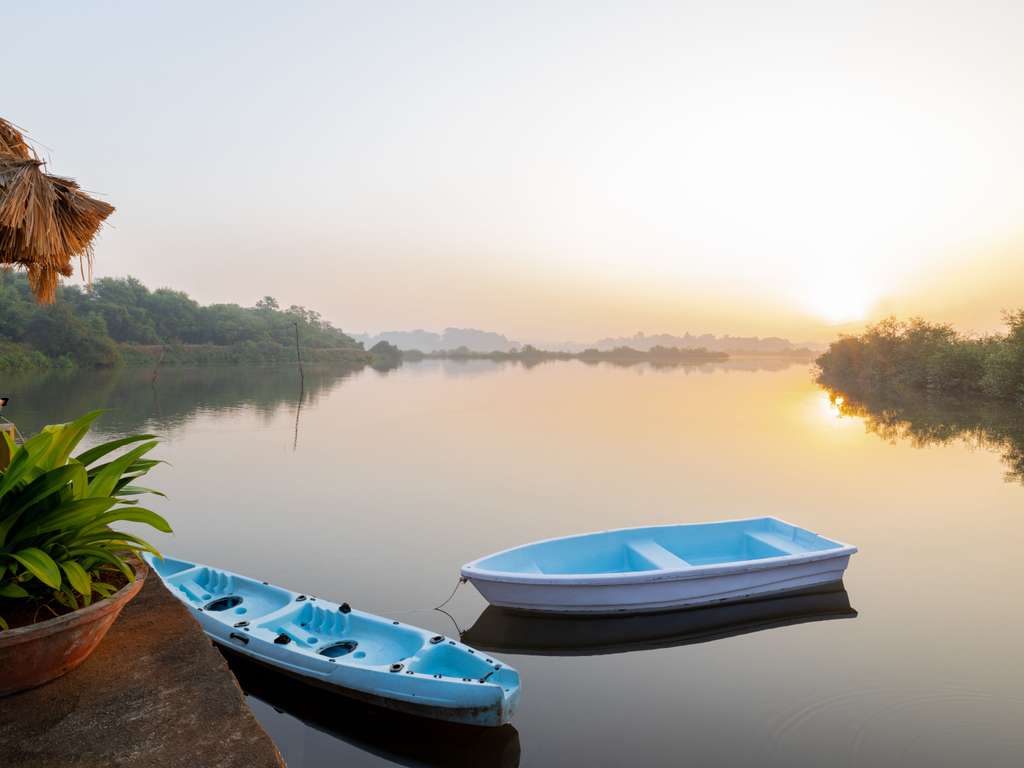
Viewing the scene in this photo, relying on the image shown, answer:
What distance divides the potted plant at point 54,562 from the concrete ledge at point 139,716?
0.39 ft

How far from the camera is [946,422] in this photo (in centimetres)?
2703

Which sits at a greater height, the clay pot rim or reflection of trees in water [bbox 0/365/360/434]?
the clay pot rim

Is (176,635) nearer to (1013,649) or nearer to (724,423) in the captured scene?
(1013,649)

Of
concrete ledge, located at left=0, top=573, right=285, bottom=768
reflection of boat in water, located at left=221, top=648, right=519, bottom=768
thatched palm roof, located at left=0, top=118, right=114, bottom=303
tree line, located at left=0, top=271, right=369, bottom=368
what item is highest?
tree line, located at left=0, top=271, right=369, bottom=368

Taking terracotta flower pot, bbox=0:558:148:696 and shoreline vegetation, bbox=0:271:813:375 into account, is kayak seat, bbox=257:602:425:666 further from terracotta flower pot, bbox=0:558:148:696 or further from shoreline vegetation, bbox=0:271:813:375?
shoreline vegetation, bbox=0:271:813:375

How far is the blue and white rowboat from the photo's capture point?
23.3 feet

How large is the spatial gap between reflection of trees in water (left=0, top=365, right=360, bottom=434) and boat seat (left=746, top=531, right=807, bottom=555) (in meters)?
17.3

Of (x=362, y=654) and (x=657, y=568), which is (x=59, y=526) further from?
(x=657, y=568)

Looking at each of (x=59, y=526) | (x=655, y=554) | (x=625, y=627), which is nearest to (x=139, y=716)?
(x=59, y=526)

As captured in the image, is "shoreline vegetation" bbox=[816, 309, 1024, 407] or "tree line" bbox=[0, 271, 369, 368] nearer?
"shoreline vegetation" bbox=[816, 309, 1024, 407]

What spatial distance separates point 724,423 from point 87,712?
2811 cm

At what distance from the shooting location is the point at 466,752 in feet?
16.6

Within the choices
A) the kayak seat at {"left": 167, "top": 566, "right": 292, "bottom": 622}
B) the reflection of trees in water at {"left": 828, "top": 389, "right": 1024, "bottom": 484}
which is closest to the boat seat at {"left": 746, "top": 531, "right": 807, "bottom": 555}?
the kayak seat at {"left": 167, "top": 566, "right": 292, "bottom": 622}

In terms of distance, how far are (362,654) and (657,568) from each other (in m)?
3.92
